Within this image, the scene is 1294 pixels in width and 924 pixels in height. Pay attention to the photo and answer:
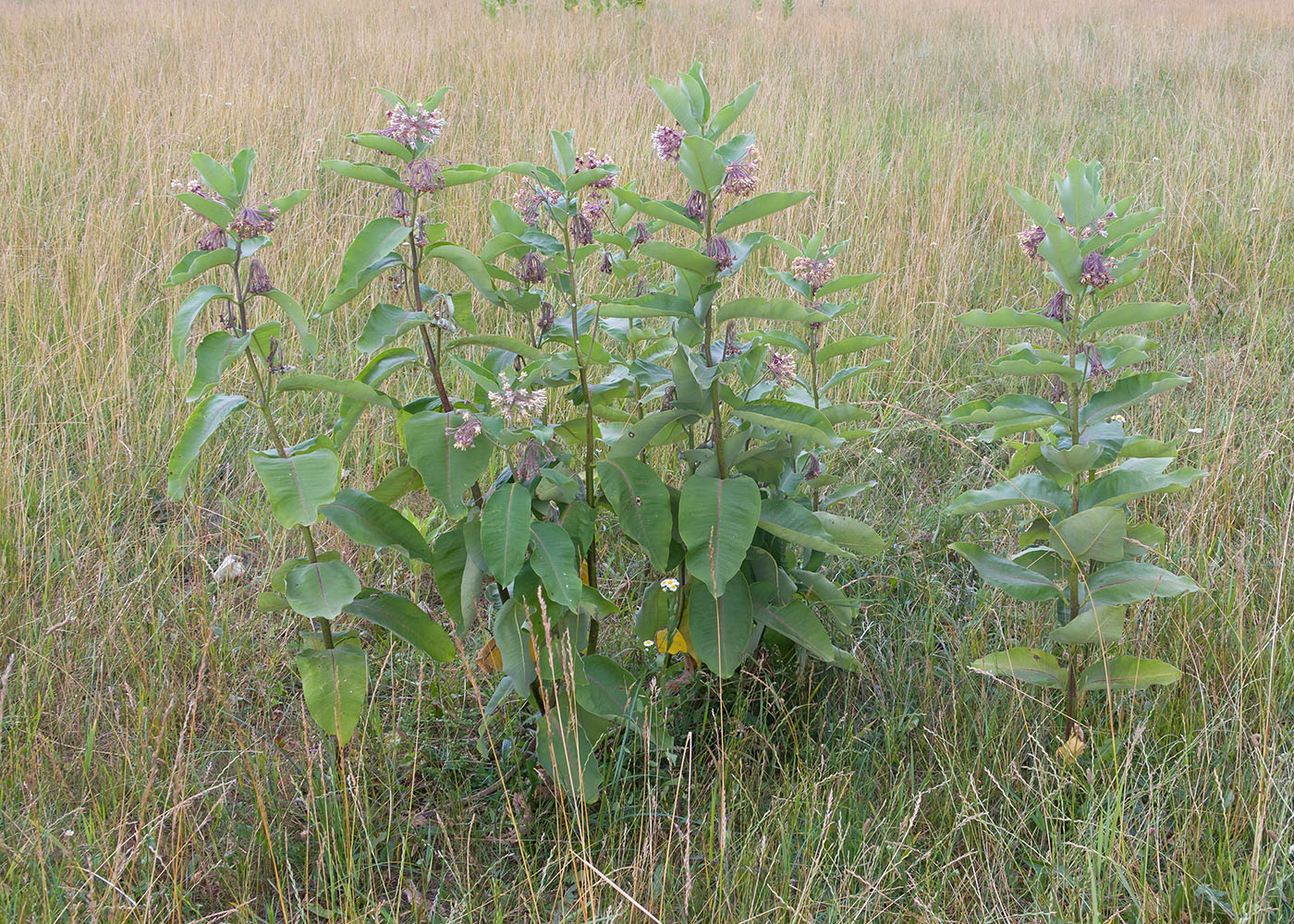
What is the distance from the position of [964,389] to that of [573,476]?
6.50 feet

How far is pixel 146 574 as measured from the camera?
2.42 metres

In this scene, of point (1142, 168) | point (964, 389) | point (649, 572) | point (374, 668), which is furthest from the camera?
point (1142, 168)

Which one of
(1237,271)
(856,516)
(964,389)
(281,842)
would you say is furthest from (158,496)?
(1237,271)

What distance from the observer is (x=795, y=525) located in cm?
180

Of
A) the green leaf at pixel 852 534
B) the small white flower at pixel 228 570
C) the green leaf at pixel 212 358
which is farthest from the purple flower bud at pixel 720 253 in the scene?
the small white flower at pixel 228 570

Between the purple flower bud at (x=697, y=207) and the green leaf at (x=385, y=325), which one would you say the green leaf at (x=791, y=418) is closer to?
the purple flower bud at (x=697, y=207)

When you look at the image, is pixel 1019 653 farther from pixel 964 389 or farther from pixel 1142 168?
pixel 1142 168

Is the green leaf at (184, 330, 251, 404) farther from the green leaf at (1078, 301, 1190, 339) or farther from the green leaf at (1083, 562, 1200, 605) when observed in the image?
the green leaf at (1083, 562, 1200, 605)

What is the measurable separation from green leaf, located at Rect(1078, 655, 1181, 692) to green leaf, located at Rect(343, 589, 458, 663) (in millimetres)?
1274

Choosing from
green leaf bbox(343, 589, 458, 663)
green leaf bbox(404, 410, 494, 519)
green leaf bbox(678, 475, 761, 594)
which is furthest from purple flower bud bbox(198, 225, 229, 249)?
green leaf bbox(678, 475, 761, 594)

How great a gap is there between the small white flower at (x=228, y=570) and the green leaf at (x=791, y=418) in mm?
1462

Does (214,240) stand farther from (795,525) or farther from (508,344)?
(795,525)

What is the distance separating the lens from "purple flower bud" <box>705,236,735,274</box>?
63.7 inches

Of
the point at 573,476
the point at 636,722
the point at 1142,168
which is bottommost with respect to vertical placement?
the point at 636,722
